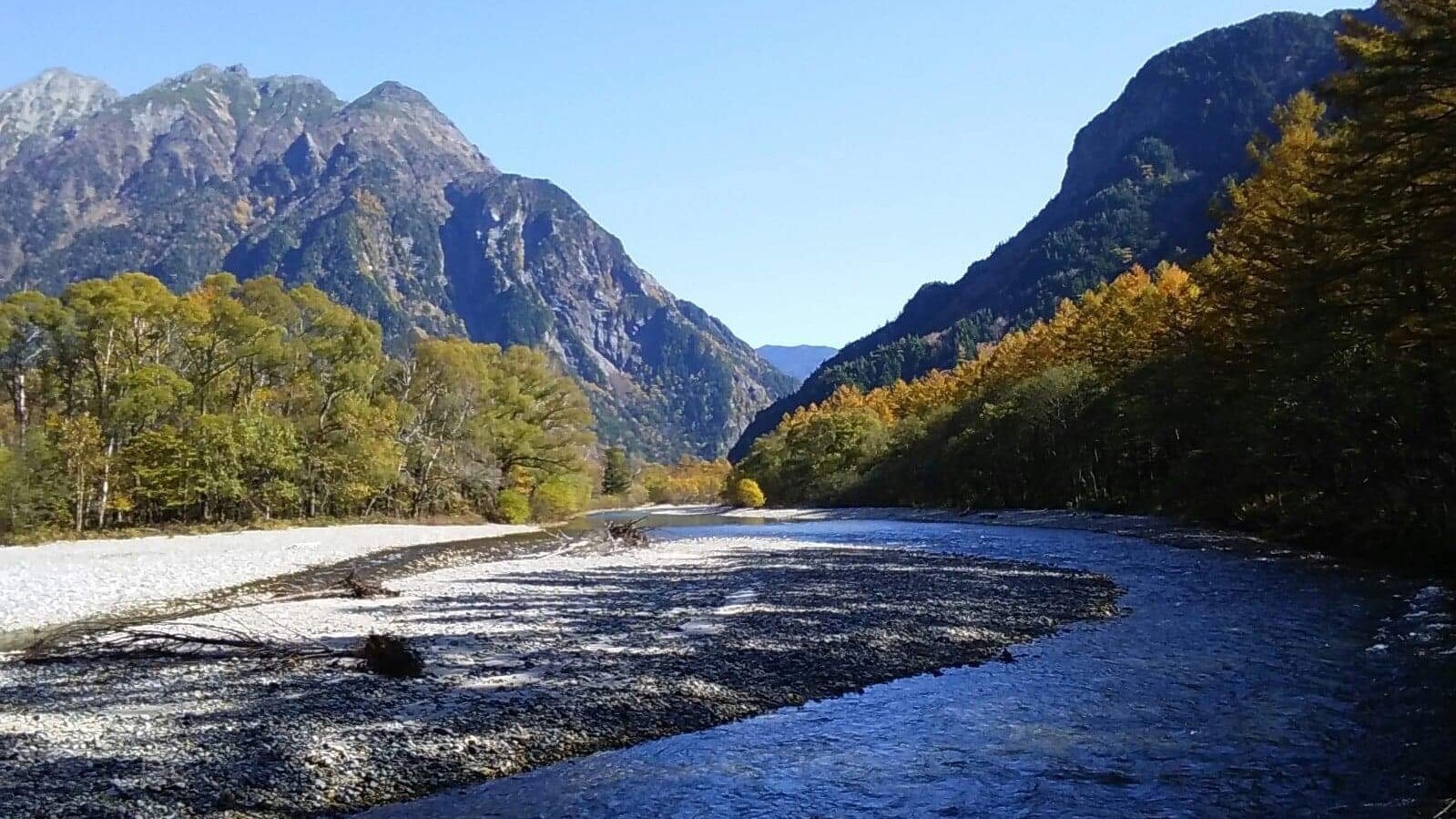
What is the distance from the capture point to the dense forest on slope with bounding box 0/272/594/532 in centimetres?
4716

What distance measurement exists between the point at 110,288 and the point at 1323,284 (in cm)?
5680

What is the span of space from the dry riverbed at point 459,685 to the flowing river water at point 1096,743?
821 millimetres

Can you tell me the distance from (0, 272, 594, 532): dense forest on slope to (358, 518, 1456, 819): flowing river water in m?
45.8

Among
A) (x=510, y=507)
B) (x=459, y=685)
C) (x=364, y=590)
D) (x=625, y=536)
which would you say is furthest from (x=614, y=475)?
(x=459, y=685)

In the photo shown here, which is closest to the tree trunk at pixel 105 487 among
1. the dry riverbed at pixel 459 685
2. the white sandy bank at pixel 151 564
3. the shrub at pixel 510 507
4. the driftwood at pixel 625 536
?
the white sandy bank at pixel 151 564

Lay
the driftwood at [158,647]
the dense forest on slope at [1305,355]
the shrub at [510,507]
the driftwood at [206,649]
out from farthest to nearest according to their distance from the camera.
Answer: the shrub at [510,507], the dense forest on slope at [1305,355], the driftwood at [158,647], the driftwood at [206,649]

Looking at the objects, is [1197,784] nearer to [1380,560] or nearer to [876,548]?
[1380,560]

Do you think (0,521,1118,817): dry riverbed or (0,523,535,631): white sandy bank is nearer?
(0,521,1118,817): dry riverbed

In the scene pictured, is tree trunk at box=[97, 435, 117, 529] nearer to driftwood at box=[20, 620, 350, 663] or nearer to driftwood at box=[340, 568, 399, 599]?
driftwood at box=[340, 568, 399, 599]

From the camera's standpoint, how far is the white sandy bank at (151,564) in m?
21.2

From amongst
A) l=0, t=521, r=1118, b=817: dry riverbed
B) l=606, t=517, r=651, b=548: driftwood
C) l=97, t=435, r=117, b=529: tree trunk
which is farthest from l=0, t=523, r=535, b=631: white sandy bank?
l=606, t=517, r=651, b=548: driftwood

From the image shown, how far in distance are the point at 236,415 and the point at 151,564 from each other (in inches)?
991

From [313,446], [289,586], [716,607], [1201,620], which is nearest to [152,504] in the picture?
[313,446]

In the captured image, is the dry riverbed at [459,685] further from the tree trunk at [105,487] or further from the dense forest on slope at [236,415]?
the dense forest on slope at [236,415]
